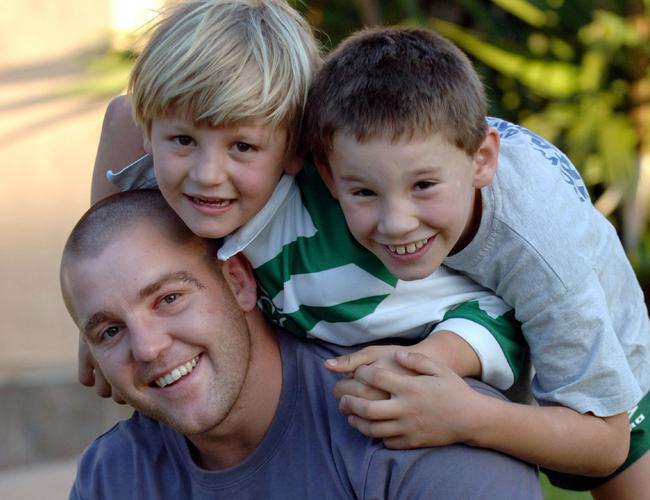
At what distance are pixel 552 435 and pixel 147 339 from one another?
968mm

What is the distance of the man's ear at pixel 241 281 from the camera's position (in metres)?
3.16

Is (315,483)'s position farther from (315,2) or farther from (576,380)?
(315,2)

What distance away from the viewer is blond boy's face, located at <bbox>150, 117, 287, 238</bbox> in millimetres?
2791

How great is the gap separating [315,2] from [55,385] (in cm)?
265

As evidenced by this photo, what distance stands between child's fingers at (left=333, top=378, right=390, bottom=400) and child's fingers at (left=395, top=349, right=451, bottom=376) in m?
0.08

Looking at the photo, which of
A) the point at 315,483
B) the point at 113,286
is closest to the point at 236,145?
the point at 113,286

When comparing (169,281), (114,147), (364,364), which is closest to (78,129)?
(114,147)

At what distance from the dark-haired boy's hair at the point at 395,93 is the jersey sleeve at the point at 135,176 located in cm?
52

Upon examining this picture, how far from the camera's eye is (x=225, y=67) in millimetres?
2793

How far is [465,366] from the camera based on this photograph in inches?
114

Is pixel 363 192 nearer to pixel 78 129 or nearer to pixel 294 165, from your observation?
pixel 294 165

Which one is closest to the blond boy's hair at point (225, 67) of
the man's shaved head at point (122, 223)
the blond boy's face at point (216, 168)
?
the blond boy's face at point (216, 168)

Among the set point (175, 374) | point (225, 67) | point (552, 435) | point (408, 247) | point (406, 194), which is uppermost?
point (225, 67)

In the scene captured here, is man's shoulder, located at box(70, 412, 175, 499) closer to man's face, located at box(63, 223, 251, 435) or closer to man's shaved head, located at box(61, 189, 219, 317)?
man's face, located at box(63, 223, 251, 435)
